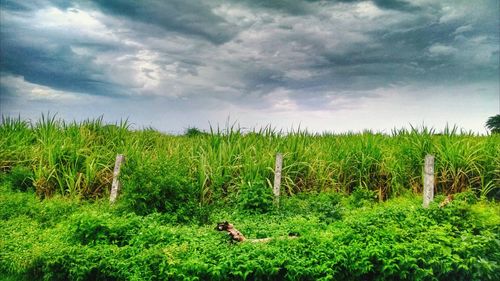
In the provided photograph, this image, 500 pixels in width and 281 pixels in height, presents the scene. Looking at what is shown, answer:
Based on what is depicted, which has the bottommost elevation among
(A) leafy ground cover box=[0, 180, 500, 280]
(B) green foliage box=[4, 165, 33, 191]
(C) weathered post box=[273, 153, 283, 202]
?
(A) leafy ground cover box=[0, 180, 500, 280]

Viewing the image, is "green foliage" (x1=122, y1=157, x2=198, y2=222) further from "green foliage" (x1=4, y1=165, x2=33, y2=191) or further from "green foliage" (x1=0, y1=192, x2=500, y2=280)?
"green foliage" (x1=4, y1=165, x2=33, y2=191)

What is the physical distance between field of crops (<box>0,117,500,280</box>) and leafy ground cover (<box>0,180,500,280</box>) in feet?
0.06

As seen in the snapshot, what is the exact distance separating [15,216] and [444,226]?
300 inches

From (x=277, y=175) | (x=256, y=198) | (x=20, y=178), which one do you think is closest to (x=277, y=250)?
(x=256, y=198)

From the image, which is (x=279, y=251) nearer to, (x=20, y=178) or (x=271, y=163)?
(x=271, y=163)

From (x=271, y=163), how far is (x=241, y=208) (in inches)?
80.5

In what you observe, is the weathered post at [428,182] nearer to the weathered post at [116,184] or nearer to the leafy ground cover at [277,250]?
the leafy ground cover at [277,250]

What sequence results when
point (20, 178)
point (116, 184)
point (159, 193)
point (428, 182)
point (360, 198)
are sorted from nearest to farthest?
point (159, 193) → point (428, 182) → point (116, 184) → point (360, 198) → point (20, 178)

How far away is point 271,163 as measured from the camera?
11219mm

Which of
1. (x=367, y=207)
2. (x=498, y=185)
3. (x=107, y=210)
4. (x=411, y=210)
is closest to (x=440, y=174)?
(x=498, y=185)

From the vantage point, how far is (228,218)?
893cm

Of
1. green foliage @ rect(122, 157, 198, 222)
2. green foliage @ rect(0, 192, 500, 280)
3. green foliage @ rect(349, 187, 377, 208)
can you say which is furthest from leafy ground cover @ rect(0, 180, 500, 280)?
green foliage @ rect(349, 187, 377, 208)

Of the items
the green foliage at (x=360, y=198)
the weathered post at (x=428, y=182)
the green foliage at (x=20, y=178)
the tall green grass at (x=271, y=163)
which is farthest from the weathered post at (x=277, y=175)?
the green foliage at (x=20, y=178)

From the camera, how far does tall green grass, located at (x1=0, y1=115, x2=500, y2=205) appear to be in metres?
11.0
